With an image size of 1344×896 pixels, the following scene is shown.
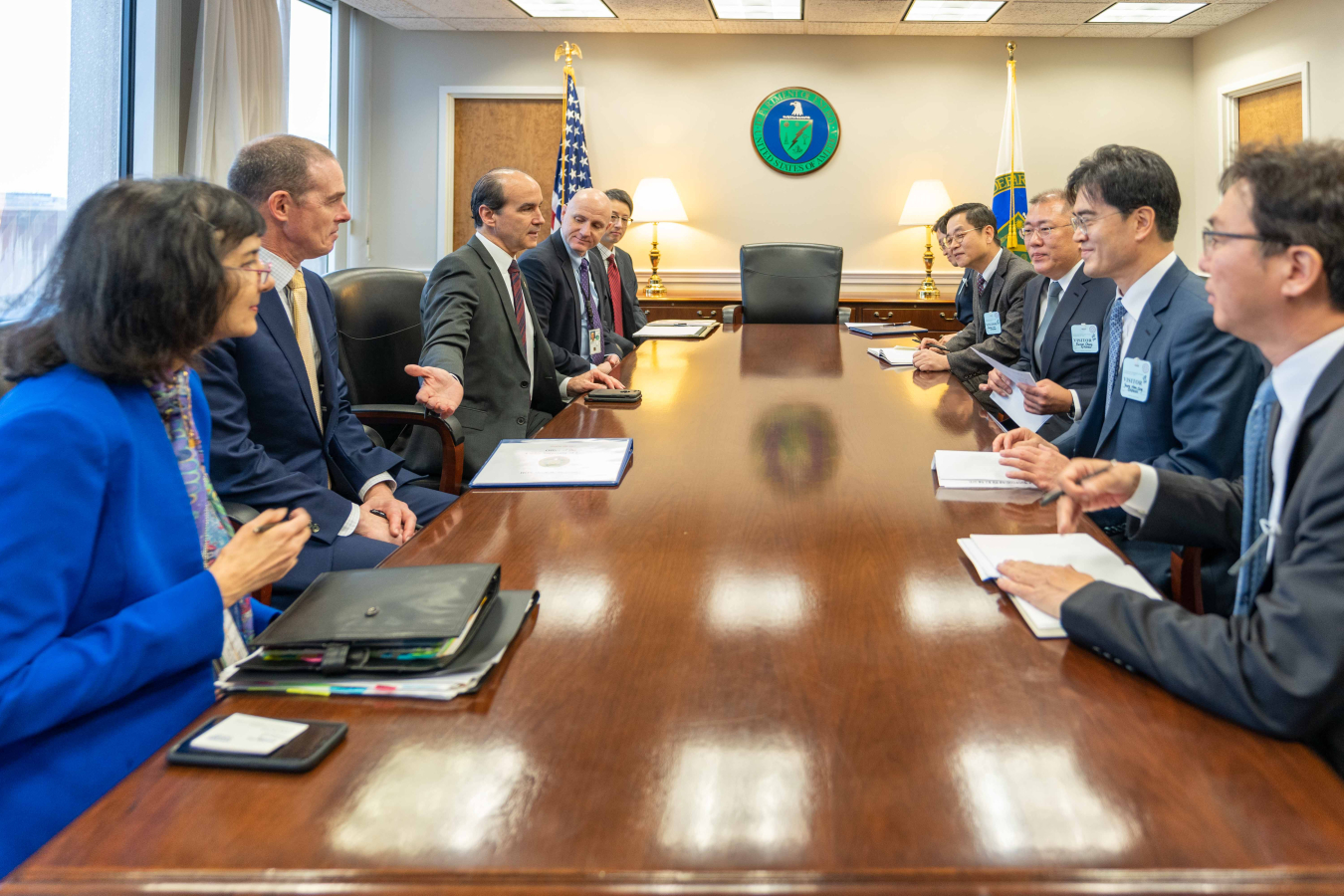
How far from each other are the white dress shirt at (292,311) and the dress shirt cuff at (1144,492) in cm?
153

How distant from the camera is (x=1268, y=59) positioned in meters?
6.43

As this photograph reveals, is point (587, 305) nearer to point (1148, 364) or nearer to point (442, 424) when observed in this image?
point (442, 424)

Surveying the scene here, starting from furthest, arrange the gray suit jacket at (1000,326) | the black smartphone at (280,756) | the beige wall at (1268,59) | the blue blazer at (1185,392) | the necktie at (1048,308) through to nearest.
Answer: the beige wall at (1268,59)
the gray suit jacket at (1000,326)
the necktie at (1048,308)
the blue blazer at (1185,392)
the black smartphone at (280,756)

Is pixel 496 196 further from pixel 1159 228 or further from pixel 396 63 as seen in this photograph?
pixel 396 63

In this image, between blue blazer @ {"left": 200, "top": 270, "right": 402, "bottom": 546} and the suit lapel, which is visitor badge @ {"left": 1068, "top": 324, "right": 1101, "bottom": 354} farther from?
the suit lapel

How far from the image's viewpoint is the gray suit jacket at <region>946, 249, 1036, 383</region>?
12.0ft

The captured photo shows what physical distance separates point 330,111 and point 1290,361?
284 inches

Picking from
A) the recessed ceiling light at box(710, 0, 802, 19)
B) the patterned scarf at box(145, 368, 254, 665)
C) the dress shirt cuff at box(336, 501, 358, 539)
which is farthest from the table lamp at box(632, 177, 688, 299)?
the patterned scarf at box(145, 368, 254, 665)

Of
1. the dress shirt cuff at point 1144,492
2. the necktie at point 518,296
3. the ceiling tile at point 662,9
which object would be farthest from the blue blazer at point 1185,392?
the ceiling tile at point 662,9

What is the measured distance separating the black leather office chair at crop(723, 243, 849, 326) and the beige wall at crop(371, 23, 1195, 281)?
157cm

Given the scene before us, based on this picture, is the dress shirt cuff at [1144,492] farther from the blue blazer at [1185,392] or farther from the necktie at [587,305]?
the necktie at [587,305]

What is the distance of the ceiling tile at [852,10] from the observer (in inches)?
253

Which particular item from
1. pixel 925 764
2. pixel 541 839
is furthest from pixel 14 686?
pixel 925 764

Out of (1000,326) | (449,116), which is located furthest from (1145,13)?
(449,116)
